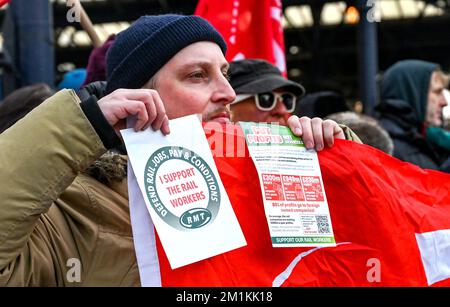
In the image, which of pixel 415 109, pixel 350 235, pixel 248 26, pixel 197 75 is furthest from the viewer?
pixel 415 109

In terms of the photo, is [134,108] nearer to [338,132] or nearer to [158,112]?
[158,112]

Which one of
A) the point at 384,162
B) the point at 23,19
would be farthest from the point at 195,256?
the point at 23,19

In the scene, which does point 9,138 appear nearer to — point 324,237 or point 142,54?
point 142,54

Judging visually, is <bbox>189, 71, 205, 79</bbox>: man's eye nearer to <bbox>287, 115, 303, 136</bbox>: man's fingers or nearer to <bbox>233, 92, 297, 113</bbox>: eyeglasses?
<bbox>287, 115, 303, 136</bbox>: man's fingers

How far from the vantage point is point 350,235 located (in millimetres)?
1633

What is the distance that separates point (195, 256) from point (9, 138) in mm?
414

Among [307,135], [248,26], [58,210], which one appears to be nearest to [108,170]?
[58,210]

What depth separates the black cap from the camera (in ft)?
9.54

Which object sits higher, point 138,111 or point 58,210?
point 138,111

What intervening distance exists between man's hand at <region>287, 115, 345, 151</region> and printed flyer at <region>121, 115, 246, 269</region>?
0.77 ft

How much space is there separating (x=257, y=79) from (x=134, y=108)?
1.59 meters

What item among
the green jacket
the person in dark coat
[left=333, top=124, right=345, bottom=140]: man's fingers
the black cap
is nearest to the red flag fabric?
[left=333, top=124, right=345, bottom=140]: man's fingers
